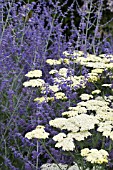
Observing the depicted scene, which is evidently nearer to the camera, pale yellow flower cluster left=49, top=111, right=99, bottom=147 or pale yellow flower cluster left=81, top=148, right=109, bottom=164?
pale yellow flower cluster left=81, top=148, right=109, bottom=164

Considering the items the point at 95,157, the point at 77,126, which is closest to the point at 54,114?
the point at 77,126

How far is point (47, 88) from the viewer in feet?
9.36

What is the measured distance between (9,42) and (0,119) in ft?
2.62

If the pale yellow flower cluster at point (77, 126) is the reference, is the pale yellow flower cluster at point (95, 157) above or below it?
below

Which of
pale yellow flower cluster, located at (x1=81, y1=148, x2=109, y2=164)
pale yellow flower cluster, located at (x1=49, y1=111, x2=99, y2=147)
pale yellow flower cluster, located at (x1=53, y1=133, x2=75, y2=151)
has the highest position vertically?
pale yellow flower cluster, located at (x1=49, y1=111, x2=99, y2=147)

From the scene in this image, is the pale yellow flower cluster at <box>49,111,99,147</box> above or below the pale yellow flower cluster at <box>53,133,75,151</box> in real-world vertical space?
above

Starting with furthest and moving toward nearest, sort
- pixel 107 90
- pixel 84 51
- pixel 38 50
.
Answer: pixel 84 51, pixel 38 50, pixel 107 90

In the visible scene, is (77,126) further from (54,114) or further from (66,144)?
(54,114)

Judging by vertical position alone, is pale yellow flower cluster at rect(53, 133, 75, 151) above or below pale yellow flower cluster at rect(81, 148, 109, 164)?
above

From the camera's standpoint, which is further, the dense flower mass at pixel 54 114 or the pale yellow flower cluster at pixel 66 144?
the dense flower mass at pixel 54 114

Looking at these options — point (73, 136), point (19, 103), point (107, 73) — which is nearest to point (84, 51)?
point (107, 73)

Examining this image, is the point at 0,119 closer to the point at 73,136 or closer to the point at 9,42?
the point at 9,42

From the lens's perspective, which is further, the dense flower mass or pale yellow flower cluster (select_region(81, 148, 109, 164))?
the dense flower mass

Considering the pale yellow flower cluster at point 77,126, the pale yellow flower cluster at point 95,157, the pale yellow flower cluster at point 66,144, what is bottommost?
the pale yellow flower cluster at point 95,157
